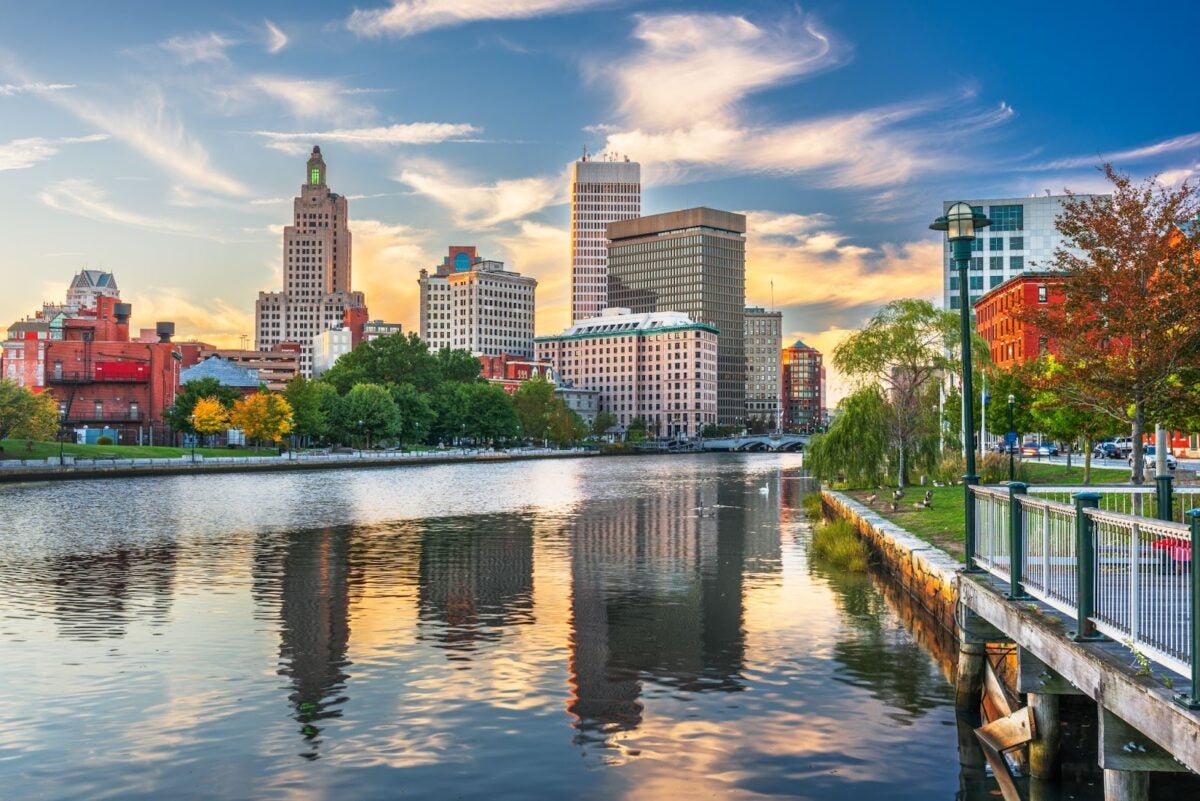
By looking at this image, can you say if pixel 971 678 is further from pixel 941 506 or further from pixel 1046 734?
pixel 941 506

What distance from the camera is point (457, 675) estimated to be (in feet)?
61.7

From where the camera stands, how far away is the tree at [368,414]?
472ft

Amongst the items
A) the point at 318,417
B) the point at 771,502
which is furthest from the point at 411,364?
the point at 771,502

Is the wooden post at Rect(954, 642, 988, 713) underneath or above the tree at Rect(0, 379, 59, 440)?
underneath

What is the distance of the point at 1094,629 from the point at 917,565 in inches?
558

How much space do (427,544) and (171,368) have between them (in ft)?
329

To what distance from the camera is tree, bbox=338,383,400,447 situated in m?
144

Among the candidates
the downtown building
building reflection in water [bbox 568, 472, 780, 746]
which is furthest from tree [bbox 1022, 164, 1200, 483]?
the downtown building

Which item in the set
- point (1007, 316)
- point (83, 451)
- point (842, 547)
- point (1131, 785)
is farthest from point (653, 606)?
point (1007, 316)

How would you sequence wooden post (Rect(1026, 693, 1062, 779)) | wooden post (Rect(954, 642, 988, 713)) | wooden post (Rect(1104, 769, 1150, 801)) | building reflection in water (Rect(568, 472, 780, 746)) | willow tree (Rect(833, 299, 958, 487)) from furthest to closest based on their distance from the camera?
1. willow tree (Rect(833, 299, 958, 487))
2. building reflection in water (Rect(568, 472, 780, 746))
3. wooden post (Rect(954, 642, 988, 713))
4. wooden post (Rect(1026, 693, 1062, 779))
5. wooden post (Rect(1104, 769, 1150, 801))

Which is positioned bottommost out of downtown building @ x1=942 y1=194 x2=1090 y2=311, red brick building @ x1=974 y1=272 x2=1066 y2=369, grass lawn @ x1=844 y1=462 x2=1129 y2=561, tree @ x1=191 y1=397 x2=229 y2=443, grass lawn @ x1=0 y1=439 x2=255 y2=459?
grass lawn @ x1=844 y1=462 x2=1129 y2=561

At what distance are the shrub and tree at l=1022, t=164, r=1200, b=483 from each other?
805cm

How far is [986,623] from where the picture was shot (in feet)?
54.3

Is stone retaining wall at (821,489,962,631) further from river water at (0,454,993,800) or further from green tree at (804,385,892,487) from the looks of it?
green tree at (804,385,892,487)
